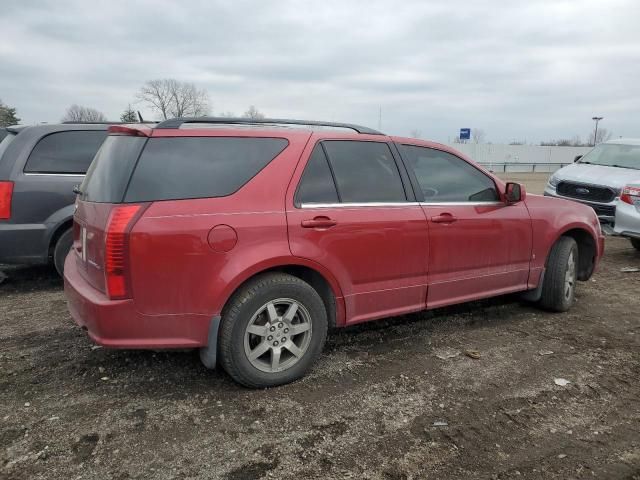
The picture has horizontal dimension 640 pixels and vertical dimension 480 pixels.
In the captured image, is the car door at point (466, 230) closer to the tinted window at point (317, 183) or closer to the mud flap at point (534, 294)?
the mud flap at point (534, 294)

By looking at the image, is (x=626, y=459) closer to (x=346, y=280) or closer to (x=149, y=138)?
(x=346, y=280)

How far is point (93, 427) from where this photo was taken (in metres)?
2.90

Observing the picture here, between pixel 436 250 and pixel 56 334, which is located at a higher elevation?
pixel 436 250

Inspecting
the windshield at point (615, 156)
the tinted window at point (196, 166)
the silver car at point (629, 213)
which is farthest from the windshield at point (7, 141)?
the windshield at point (615, 156)

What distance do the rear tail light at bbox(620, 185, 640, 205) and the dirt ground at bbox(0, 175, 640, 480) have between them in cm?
352

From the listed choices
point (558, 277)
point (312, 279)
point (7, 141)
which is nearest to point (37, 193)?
point (7, 141)

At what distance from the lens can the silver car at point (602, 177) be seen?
27.5 ft

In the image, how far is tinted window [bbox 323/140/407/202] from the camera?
366cm

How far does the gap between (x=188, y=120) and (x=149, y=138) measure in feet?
1.12

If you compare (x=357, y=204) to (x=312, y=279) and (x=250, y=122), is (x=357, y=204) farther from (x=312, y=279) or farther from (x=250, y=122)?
(x=250, y=122)

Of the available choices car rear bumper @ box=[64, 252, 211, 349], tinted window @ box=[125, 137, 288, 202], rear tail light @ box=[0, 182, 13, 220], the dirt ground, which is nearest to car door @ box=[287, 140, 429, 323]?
tinted window @ box=[125, 137, 288, 202]

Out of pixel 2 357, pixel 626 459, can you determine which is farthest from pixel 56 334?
pixel 626 459

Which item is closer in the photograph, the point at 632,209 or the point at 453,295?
the point at 453,295

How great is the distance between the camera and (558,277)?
4898mm
